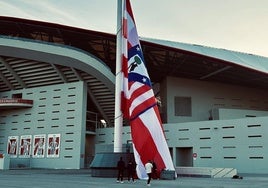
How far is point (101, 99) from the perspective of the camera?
44500mm

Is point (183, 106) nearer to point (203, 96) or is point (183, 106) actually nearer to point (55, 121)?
point (203, 96)

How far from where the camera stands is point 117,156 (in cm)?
2214

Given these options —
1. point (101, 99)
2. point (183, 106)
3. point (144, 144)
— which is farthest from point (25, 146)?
point (144, 144)

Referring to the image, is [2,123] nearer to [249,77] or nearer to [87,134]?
[87,134]

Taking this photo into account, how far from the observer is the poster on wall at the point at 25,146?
43.8 metres

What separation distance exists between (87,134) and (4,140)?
12.4 m

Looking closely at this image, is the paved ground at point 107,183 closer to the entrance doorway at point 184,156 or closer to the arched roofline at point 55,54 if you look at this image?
the entrance doorway at point 184,156

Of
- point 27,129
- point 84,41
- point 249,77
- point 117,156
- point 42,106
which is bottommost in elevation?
point 117,156

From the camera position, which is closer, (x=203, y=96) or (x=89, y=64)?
(x=89, y=64)

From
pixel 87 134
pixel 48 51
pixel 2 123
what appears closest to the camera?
pixel 48 51

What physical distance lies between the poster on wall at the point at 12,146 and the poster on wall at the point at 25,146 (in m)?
0.93

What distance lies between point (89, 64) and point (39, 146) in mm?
A: 13444

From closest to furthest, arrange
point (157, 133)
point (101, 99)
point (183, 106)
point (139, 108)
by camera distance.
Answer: point (157, 133) < point (139, 108) < point (101, 99) < point (183, 106)

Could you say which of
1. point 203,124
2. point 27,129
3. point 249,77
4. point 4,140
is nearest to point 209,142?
point 203,124
